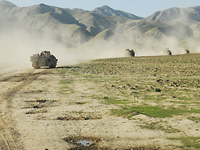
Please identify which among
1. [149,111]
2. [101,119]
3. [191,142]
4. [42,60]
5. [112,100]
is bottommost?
[191,142]

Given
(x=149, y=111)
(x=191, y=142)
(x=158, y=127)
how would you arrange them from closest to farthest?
(x=191, y=142) < (x=158, y=127) < (x=149, y=111)

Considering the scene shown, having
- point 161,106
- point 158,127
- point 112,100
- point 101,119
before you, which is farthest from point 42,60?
point 158,127

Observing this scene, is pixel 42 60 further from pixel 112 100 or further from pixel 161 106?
pixel 161 106

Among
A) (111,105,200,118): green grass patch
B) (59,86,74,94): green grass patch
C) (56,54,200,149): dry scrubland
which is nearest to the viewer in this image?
(56,54,200,149): dry scrubland

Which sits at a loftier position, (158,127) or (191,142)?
(158,127)

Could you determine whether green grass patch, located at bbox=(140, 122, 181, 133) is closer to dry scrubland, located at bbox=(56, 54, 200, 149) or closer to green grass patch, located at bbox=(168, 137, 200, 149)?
dry scrubland, located at bbox=(56, 54, 200, 149)

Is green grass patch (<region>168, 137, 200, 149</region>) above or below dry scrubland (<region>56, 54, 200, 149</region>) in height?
below

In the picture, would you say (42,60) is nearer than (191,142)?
No

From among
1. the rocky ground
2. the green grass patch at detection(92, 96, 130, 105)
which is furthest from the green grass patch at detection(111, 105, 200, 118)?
the green grass patch at detection(92, 96, 130, 105)

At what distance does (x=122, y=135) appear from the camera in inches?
351

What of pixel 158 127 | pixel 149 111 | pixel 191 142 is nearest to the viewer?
pixel 191 142

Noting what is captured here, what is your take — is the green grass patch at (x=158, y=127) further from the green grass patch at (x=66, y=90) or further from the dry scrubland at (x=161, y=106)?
the green grass patch at (x=66, y=90)

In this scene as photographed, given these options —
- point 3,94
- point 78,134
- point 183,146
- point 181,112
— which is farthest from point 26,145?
point 3,94

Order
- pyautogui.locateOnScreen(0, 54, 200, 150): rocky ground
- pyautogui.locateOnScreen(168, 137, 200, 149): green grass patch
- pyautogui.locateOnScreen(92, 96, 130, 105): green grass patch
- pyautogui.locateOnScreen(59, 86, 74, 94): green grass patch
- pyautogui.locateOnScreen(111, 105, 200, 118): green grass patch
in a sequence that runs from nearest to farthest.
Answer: pyautogui.locateOnScreen(168, 137, 200, 149): green grass patch < pyautogui.locateOnScreen(0, 54, 200, 150): rocky ground < pyautogui.locateOnScreen(111, 105, 200, 118): green grass patch < pyautogui.locateOnScreen(92, 96, 130, 105): green grass patch < pyautogui.locateOnScreen(59, 86, 74, 94): green grass patch
